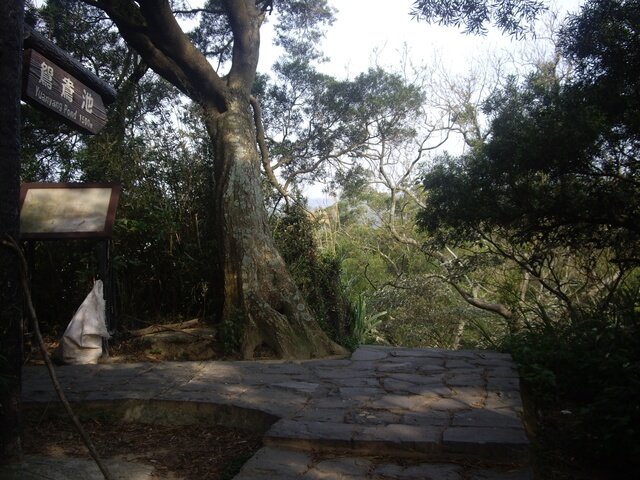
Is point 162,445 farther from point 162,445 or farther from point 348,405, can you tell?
point 348,405

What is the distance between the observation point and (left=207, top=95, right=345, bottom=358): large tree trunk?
555 centimetres

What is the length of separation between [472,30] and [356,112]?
886 centimetres

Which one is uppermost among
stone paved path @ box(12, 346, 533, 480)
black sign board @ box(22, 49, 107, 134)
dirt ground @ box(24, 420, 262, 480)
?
black sign board @ box(22, 49, 107, 134)

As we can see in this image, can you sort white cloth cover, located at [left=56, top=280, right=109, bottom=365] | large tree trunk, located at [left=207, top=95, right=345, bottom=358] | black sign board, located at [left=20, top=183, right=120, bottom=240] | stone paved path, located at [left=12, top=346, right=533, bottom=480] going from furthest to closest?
large tree trunk, located at [left=207, top=95, right=345, bottom=358]
black sign board, located at [left=20, top=183, right=120, bottom=240]
white cloth cover, located at [left=56, top=280, right=109, bottom=365]
stone paved path, located at [left=12, top=346, right=533, bottom=480]

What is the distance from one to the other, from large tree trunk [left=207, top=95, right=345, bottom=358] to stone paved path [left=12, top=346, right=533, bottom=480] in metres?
0.36

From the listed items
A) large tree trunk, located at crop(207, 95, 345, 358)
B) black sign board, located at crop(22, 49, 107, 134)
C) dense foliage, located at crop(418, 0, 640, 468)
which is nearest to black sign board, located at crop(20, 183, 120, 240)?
large tree trunk, located at crop(207, 95, 345, 358)

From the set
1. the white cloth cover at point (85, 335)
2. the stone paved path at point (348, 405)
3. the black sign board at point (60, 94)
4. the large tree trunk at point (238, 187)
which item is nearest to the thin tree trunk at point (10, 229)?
the black sign board at point (60, 94)

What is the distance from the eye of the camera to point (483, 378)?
14.6 feet

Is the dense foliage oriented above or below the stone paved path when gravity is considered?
above

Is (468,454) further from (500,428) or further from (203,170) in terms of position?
(203,170)

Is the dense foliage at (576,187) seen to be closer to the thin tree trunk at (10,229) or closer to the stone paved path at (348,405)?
the stone paved path at (348,405)

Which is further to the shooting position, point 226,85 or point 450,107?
point 450,107

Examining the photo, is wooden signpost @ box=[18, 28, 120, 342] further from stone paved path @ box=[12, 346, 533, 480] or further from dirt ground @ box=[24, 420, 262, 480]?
dirt ground @ box=[24, 420, 262, 480]

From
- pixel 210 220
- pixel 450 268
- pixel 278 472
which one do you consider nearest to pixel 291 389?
pixel 278 472
